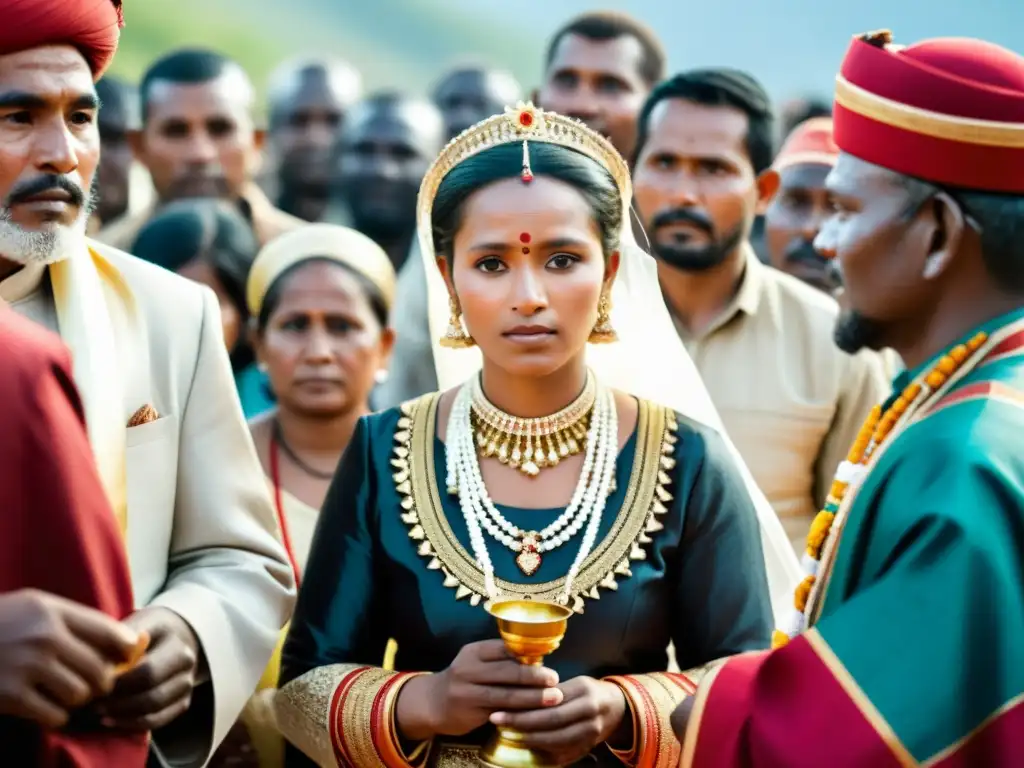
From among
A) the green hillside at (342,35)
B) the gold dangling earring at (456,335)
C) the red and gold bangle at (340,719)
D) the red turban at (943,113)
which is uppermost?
the red turban at (943,113)

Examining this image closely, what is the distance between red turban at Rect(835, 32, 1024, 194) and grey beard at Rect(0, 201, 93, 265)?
5.07 feet

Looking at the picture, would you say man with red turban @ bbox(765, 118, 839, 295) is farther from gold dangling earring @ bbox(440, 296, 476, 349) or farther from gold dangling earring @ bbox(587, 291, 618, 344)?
gold dangling earring @ bbox(440, 296, 476, 349)

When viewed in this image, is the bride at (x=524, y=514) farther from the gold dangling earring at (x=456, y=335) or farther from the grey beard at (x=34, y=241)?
the grey beard at (x=34, y=241)

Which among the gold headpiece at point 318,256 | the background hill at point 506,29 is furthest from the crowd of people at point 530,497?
the background hill at point 506,29

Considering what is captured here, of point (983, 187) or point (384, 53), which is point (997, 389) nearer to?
point (983, 187)

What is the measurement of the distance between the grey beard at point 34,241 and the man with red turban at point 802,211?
3.84 m

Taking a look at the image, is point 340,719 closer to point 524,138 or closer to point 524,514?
point 524,514

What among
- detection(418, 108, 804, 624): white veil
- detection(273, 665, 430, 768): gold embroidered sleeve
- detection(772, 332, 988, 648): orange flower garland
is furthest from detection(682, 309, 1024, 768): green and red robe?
detection(418, 108, 804, 624): white veil

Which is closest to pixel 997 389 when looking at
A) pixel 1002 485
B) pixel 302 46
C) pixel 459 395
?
pixel 1002 485

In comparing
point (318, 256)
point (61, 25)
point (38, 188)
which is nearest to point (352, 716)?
point (38, 188)

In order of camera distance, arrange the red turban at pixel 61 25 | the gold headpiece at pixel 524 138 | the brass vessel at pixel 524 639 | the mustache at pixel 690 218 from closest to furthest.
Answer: the brass vessel at pixel 524 639 < the red turban at pixel 61 25 < the gold headpiece at pixel 524 138 < the mustache at pixel 690 218

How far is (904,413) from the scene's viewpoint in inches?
112

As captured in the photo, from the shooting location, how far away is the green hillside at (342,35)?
656 inches

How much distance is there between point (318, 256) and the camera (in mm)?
4703
